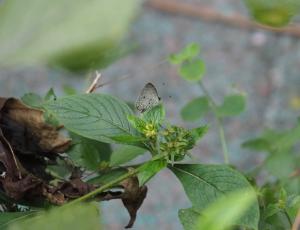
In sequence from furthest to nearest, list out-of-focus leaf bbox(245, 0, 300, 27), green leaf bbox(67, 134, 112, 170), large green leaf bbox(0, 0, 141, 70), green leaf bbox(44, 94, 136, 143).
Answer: green leaf bbox(67, 134, 112, 170)
green leaf bbox(44, 94, 136, 143)
out-of-focus leaf bbox(245, 0, 300, 27)
large green leaf bbox(0, 0, 141, 70)

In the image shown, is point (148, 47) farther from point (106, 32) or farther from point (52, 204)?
point (106, 32)

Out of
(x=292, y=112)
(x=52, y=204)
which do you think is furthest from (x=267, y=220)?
(x=292, y=112)

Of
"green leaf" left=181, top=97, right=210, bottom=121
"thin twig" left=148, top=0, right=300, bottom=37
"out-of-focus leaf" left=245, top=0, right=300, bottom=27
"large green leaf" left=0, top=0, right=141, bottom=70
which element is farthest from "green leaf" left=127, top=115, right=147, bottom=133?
"thin twig" left=148, top=0, right=300, bottom=37

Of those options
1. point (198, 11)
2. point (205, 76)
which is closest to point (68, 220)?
point (205, 76)

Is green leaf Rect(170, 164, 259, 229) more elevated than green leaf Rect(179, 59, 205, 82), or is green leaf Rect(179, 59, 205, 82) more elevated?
green leaf Rect(179, 59, 205, 82)

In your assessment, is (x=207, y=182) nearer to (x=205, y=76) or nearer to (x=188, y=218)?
(x=188, y=218)

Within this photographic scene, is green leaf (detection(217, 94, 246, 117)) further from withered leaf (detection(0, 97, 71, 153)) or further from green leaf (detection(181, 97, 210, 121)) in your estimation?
withered leaf (detection(0, 97, 71, 153))
